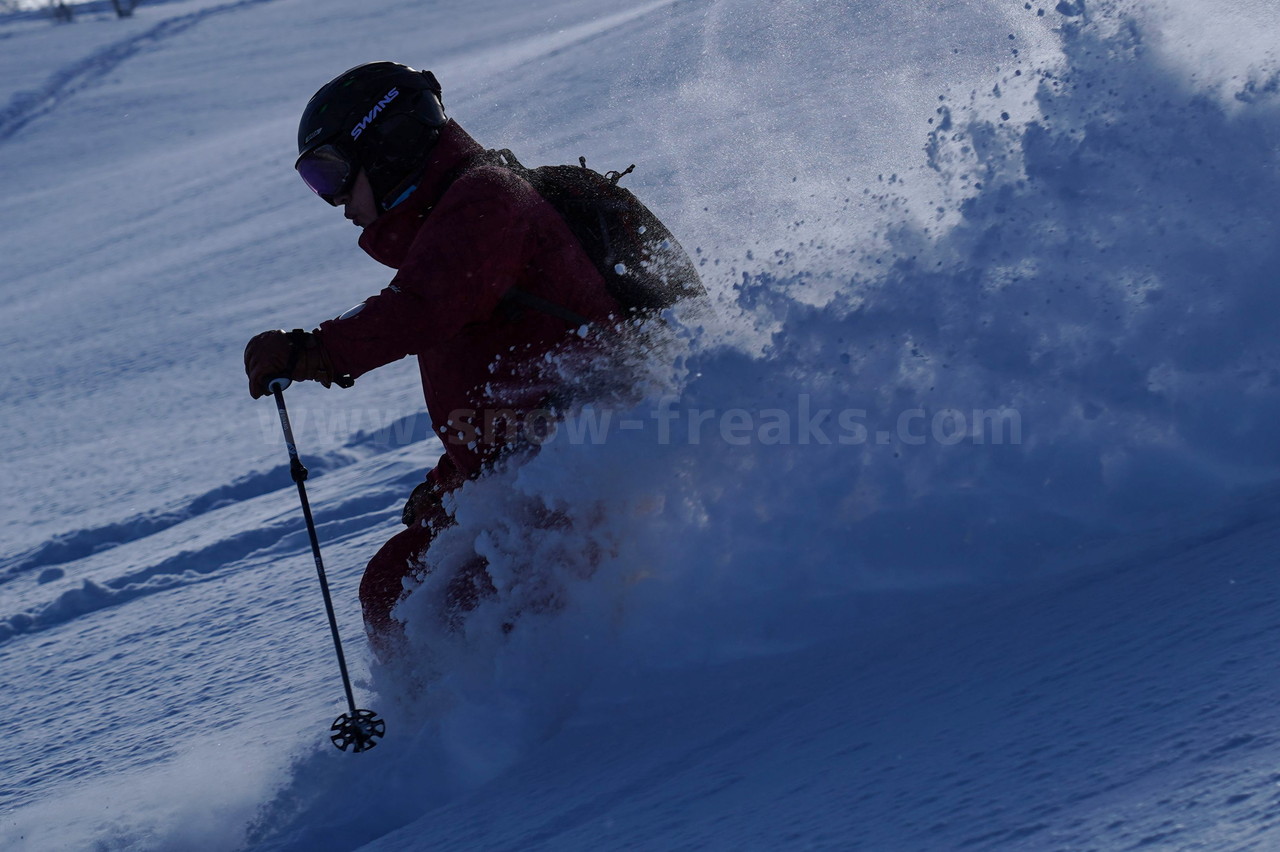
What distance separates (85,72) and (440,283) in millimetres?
27210

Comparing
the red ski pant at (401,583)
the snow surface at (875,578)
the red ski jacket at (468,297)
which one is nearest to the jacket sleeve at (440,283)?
the red ski jacket at (468,297)

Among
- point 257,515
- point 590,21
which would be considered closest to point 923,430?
point 257,515

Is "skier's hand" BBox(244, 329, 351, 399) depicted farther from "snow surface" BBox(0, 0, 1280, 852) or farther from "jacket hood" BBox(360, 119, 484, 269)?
"snow surface" BBox(0, 0, 1280, 852)

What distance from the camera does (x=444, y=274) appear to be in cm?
256

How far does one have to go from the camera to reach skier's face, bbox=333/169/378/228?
9.21ft

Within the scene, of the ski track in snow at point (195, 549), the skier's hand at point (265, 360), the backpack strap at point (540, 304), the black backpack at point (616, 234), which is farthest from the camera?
the ski track in snow at point (195, 549)

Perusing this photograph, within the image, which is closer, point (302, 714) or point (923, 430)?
point (923, 430)

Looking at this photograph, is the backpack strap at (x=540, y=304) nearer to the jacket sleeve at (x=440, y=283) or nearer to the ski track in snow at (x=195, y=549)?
the jacket sleeve at (x=440, y=283)

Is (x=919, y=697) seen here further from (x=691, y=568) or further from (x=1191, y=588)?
(x=691, y=568)

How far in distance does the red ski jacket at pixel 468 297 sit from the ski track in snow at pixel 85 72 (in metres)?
22.5

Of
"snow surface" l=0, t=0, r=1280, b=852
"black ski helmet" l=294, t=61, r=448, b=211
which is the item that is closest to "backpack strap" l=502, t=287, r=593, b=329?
"snow surface" l=0, t=0, r=1280, b=852

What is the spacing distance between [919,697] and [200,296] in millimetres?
9994

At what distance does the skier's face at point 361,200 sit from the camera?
2809 millimetres

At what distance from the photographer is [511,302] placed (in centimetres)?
274
